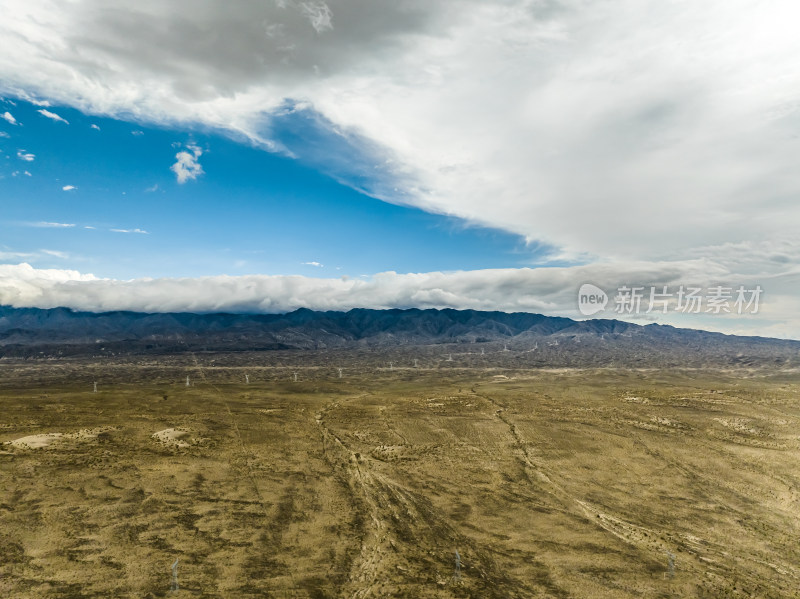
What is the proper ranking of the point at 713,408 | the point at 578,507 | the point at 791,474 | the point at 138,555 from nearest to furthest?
1. the point at 138,555
2. the point at 578,507
3. the point at 791,474
4. the point at 713,408

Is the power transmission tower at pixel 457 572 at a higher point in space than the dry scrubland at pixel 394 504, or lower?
higher

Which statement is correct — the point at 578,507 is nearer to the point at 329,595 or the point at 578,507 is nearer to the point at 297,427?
the point at 329,595

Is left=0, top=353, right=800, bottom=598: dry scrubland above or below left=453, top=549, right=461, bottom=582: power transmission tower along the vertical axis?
below

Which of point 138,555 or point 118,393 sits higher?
point 138,555

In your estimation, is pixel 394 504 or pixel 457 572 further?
pixel 394 504

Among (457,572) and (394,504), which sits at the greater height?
(457,572)

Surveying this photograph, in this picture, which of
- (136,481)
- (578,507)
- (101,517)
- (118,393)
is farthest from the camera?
(118,393)

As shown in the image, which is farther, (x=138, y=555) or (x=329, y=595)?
(x=138, y=555)

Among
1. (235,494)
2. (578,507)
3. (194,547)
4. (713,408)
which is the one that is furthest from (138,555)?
(713,408)
